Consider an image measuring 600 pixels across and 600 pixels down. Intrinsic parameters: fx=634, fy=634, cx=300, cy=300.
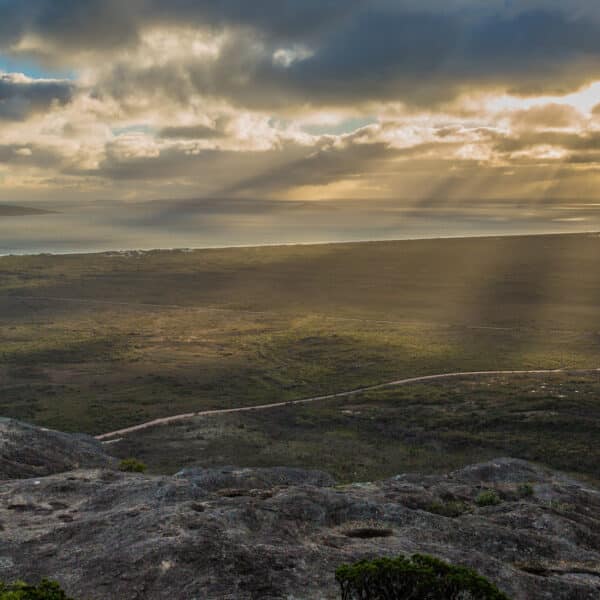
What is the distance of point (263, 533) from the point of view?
913 inches

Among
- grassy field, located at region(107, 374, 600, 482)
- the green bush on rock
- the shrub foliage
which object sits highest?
the green bush on rock

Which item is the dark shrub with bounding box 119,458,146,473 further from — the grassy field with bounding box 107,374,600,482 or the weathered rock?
the grassy field with bounding box 107,374,600,482

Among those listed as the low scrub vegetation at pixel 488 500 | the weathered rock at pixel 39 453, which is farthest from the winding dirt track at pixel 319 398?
the low scrub vegetation at pixel 488 500

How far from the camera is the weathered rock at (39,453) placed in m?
34.9

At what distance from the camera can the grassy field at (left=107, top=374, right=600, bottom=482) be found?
5078 centimetres

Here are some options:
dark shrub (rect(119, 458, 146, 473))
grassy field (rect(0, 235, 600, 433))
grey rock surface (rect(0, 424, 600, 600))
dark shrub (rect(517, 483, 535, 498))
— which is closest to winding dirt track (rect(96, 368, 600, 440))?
grassy field (rect(0, 235, 600, 433))

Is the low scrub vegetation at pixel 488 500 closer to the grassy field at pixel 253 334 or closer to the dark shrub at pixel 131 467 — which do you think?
the dark shrub at pixel 131 467

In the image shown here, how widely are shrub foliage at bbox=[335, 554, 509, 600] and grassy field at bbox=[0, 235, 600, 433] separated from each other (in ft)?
163

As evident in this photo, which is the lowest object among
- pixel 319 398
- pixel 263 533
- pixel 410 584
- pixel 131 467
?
pixel 319 398

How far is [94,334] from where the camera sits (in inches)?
4377

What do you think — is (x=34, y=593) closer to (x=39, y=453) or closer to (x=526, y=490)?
(x=39, y=453)

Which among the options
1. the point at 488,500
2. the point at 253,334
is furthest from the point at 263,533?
the point at 253,334

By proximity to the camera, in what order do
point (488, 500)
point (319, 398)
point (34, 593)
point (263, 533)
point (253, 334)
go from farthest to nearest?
point (253, 334)
point (319, 398)
point (488, 500)
point (263, 533)
point (34, 593)

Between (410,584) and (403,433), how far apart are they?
4359 cm
